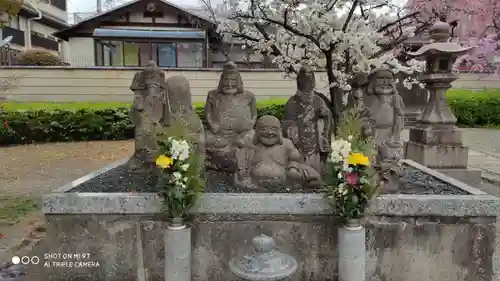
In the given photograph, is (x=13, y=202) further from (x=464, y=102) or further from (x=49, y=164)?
(x=464, y=102)

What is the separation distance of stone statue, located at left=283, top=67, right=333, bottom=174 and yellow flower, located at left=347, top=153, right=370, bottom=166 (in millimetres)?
1584

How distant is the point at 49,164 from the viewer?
9.88m

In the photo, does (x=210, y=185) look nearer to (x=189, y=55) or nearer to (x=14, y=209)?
(x=14, y=209)

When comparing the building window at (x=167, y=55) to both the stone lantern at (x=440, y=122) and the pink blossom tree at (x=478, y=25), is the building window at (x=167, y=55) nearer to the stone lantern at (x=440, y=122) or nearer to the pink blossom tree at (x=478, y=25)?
the pink blossom tree at (x=478, y=25)

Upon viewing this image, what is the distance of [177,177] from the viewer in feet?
11.4

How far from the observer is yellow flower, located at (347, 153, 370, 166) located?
11.1 ft

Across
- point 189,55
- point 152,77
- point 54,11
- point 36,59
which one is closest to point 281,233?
point 152,77

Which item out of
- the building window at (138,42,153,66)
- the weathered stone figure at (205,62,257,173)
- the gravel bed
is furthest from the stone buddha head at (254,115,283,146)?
the building window at (138,42,153,66)

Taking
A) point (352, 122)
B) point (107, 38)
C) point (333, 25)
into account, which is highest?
point (107, 38)

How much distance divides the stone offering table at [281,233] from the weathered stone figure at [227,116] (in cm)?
138

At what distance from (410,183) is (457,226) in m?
1.12

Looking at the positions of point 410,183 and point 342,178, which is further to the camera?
point 410,183

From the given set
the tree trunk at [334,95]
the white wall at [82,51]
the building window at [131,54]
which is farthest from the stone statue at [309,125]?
the white wall at [82,51]

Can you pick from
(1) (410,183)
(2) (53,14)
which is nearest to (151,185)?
(1) (410,183)
